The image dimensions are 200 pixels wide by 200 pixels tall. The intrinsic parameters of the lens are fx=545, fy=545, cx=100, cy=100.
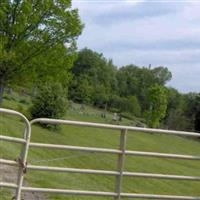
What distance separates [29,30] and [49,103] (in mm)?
5363

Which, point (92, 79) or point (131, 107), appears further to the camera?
point (92, 79)

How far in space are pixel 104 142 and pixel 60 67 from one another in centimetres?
695

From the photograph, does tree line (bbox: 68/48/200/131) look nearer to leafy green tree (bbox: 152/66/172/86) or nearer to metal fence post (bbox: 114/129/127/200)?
leafy green tree (bbox: 152/66/172/86)

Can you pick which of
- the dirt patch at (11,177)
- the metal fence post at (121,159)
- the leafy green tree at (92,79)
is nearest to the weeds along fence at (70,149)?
the metal fence post at (121,159)

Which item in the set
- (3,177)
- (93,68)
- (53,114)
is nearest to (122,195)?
(3,177)

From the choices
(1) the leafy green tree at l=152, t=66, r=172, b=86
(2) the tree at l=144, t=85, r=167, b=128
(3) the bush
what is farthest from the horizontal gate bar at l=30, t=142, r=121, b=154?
(1) the leafy green tree at l=152, t=66, r=172, b=86

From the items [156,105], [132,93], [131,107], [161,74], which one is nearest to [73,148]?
[156,105]

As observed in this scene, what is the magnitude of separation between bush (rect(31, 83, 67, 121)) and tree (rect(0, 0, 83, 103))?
6.90 feet

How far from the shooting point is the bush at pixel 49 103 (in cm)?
3631

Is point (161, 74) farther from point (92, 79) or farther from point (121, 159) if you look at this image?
point (121, 159)

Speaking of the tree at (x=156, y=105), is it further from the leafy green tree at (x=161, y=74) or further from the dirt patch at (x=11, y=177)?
the dirt patch at (x=11, y=177)

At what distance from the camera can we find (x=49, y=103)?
36.3 meters

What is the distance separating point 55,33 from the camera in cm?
3859

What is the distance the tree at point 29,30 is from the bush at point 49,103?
82.8 inches
